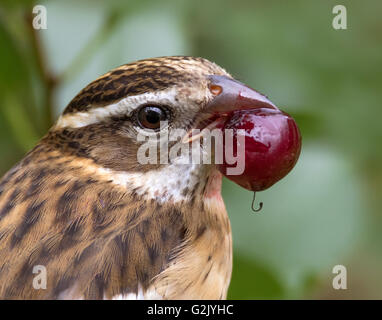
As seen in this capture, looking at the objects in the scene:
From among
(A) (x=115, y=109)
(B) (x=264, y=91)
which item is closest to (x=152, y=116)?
(A) (x=115, y=109)

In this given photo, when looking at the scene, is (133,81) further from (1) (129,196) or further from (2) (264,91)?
(2) (264,91)

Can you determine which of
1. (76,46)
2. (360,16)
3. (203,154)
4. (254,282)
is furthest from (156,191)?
(360,16)

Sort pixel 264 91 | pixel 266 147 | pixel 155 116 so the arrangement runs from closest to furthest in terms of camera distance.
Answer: pixel 266 147
pixel 155 116
pixel 264 91

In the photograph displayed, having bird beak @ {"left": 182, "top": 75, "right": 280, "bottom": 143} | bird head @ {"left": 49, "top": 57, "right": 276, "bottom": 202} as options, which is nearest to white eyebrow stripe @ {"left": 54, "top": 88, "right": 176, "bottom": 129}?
bird head @ {"left": 49, "top": 57, "right": 276, "bottom": 202}

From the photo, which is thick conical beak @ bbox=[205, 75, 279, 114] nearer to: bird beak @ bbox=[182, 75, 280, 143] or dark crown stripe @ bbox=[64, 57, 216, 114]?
bird beak @ bbox=[182, 75, 280, 143]

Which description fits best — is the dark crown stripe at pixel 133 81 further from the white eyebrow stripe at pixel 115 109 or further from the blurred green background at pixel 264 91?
the blurred green background at pixel 264 91

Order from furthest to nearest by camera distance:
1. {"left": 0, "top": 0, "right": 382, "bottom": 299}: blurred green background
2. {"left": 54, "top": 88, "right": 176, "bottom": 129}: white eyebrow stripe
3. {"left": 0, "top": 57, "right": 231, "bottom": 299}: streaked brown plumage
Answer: {"left": 0, "top": 0, "right": 382, "bottom": 299}: blurred green background < {"left": 54, "top": 88, "right": 176, "bottom": 129}: white eyebrow stripe < {"left": 0, "top": 57, "right": 231, "bottom": 299}: streaked brown plumage

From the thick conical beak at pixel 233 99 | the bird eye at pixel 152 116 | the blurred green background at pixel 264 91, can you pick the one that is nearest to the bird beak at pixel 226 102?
the thick conical beak at pixel 233 99
